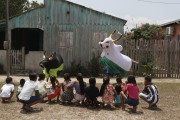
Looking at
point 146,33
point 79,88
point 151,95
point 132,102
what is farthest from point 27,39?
point 132,102

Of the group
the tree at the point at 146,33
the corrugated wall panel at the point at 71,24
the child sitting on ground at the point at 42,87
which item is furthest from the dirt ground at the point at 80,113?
the tree at the point at 146,33

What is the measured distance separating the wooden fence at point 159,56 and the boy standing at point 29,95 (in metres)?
10.3

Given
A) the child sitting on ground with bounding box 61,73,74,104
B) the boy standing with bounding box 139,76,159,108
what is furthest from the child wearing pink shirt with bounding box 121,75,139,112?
the child sitting on ground with bounding box 61,73,74,104

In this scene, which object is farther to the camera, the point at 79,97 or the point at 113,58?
the point at 113,58

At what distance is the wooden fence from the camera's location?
19.3 metres

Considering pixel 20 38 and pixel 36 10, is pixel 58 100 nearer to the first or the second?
pixel 36 10

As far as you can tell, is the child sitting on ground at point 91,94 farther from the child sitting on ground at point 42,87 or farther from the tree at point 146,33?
the tree at point 146,33

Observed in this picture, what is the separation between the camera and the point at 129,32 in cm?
3016

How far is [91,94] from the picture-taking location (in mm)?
10234

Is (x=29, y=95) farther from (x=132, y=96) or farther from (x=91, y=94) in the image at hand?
(x=132, y=96)

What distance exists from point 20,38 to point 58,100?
17.6 meters

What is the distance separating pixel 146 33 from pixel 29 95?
70.5 ft

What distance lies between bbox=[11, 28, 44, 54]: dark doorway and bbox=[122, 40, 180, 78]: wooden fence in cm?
1021

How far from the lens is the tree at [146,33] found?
29722mm
